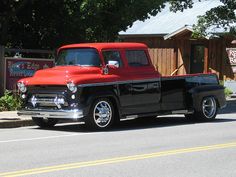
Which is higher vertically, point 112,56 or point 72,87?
point 112,56

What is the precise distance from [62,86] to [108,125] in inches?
58.6

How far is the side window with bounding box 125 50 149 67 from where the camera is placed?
48.9ft

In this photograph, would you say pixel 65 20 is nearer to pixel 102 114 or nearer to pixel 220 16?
pixel 220 16

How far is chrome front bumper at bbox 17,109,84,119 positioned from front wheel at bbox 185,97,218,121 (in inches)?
162

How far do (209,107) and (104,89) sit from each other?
3885 mm

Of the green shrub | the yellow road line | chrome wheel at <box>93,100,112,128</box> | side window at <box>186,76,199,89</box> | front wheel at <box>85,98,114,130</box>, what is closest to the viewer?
the yellow road line

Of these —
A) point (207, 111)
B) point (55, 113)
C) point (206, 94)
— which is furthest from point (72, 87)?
point (207, 111)

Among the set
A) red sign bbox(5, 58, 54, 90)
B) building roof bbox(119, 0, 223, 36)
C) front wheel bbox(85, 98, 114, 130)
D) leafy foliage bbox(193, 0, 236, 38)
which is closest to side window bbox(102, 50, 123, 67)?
front wheel bbox(85, 98, 114, 130)

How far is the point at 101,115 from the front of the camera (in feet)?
45.8

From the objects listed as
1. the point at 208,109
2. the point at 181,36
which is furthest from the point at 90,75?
the point at 181,36

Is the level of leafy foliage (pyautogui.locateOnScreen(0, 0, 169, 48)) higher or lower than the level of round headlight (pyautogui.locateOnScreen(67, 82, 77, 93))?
higher

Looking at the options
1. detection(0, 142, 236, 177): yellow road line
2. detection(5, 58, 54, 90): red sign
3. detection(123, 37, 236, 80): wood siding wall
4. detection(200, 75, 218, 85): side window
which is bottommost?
detection(0, 142, 236, 177): yellow road line

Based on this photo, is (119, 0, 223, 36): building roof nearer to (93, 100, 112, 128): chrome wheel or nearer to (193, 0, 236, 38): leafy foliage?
(193, 0, 236, 38): leafy foliage

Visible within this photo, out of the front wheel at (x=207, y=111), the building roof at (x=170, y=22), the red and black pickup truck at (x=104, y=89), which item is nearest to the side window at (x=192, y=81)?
the red and black pickup truck at (x=104, y=89)
